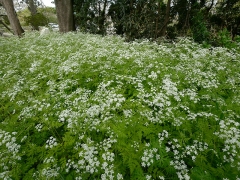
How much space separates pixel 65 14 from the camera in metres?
10.5

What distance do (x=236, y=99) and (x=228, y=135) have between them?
4.61 feet

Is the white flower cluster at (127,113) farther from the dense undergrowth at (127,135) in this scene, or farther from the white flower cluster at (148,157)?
the white flower cluster at (148,157)

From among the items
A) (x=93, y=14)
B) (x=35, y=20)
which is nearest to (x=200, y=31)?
(x=93, y=14)

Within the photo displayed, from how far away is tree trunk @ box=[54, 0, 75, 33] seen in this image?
33.4 feet

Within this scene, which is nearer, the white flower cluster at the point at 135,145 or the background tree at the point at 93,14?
the white flower cluster at the point at 135,145

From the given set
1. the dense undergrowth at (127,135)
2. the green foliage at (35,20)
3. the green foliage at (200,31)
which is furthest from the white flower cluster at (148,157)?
the green foliage at (35,20)

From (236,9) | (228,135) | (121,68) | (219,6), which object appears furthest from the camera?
(219,6)

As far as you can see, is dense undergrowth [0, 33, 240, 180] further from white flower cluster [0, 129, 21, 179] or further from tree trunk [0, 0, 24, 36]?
tree trunk [0, 0, 24, 36]

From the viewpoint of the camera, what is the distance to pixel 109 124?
115 inches

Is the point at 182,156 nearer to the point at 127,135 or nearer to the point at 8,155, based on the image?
the point at 127,135

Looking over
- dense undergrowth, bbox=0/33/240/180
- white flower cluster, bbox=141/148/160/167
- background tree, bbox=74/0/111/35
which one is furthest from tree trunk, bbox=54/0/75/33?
white flower cluster, bbox=141/148/160/167

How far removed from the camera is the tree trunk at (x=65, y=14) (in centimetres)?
1020

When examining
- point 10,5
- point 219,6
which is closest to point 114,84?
point 10,5

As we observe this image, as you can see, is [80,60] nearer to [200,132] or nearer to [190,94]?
[190,94]
